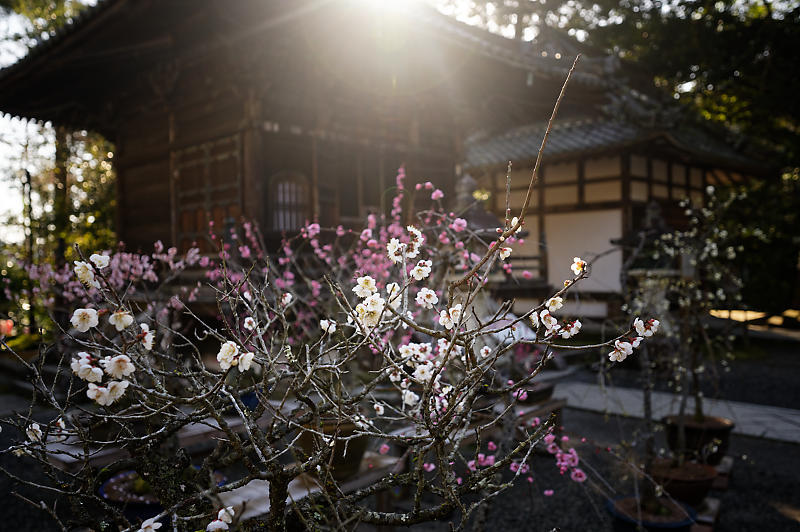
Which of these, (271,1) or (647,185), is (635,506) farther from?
(647,185)

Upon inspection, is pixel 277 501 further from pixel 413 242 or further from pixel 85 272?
pixel 413 242

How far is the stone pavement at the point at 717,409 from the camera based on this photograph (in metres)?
7.29

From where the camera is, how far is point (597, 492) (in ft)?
18.0

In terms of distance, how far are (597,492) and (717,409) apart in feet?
13.0

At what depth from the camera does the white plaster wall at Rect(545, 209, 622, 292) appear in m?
14.1

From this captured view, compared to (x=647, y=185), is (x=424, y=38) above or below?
above

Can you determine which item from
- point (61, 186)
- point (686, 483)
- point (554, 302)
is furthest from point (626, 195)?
point (61, 186)

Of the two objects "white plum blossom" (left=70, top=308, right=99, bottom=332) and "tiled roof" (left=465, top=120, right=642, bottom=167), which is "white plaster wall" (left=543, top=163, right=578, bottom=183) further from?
"white plum blossom" (left=70, top=308, right=99, bottom=332)

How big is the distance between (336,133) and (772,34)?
1068 centimetres

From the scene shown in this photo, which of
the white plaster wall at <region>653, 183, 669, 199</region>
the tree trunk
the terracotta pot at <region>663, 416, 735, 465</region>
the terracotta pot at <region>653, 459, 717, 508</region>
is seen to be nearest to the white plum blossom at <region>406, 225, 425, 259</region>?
the tree trunk

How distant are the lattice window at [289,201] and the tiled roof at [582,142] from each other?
4.15m

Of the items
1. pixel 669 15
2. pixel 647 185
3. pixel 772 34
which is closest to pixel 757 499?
pixel 647 185

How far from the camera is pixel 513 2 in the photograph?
20984mm

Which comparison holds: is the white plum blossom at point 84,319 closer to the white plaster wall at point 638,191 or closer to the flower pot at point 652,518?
the flower pot at point 652,518
